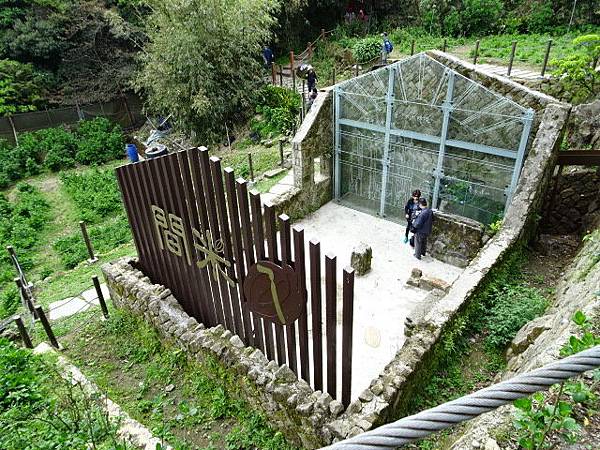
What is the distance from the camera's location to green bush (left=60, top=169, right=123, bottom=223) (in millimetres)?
12516

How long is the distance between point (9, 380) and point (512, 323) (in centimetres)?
556

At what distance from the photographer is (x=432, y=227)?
7.29m

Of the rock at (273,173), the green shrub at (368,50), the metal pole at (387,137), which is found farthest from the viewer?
the green shrub at (368,50)

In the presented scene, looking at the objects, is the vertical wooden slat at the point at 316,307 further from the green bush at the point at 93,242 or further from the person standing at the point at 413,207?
the green bush at the point at 93,242

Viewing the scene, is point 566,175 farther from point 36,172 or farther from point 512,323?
point 36,172

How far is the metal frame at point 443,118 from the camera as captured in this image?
21.6 ft

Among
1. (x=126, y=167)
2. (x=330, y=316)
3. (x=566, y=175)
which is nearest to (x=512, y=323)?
(x=330, y=316)

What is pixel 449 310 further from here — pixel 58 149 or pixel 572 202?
pixel 58 149

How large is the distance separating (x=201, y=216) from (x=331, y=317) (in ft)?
6.16

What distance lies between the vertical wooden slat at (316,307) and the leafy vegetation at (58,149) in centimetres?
1556

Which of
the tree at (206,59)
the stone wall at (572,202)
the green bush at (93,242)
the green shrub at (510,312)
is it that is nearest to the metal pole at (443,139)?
the stone wall at (572,202)

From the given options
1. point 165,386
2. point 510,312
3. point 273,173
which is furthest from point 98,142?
point 510,312

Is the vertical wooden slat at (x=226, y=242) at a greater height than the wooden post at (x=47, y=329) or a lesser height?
greater

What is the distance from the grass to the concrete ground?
1277 millimetres
